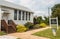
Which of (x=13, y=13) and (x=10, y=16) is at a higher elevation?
(x=13, y=13)

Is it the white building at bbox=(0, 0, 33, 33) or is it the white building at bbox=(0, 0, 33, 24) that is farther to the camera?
the white building at bbox=(0, 0, 33, 24)

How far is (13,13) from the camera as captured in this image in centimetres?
2353

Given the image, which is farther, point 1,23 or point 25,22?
point 25,22

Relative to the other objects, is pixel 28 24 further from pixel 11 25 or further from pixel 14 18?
pixel 11 25

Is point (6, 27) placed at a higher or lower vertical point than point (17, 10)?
lower

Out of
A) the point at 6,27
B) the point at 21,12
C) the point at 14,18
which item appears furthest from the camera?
the point at 21,12

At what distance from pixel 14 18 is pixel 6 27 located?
4306 millimetres

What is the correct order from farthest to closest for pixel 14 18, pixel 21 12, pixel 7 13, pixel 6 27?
pixel 21 12 < pixel 14 18 < pixel 7 13 < pixel 6 27

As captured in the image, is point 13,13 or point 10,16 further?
point 13,13

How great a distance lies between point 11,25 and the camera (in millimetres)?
20891

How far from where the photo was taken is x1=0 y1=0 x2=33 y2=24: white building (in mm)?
21375

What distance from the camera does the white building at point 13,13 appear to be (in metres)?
21.4

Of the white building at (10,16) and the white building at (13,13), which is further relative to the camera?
the white building at (13,13)

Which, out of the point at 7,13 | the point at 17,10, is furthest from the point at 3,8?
the point at 17,10
